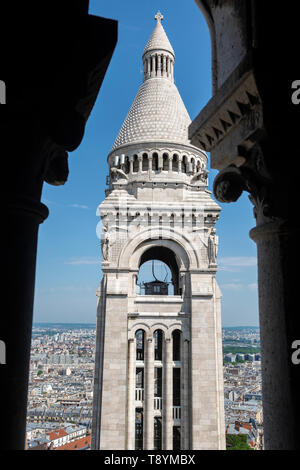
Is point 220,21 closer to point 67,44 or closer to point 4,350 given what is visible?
point 67,44

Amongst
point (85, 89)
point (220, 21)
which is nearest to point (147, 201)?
point (220, 21)

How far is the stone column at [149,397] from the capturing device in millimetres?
18547

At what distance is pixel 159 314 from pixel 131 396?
3919mm

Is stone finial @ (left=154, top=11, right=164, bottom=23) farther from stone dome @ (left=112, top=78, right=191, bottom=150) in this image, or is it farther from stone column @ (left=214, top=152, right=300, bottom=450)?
stone column @ (left=214, top=152, right=300, bottom=450)

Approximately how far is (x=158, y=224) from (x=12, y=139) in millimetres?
17575

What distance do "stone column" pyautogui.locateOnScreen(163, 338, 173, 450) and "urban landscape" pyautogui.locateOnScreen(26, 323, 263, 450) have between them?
1788cm

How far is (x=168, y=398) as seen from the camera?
18938 mm

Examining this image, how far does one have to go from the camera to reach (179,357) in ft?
67.4

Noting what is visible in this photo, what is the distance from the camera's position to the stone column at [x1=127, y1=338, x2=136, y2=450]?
1825 cm

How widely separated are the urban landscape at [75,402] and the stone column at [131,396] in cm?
1740

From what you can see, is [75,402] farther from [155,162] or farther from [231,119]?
[231,119]

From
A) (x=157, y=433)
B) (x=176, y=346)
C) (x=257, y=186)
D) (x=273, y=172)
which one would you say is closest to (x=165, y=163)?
(x=176, y=346)
